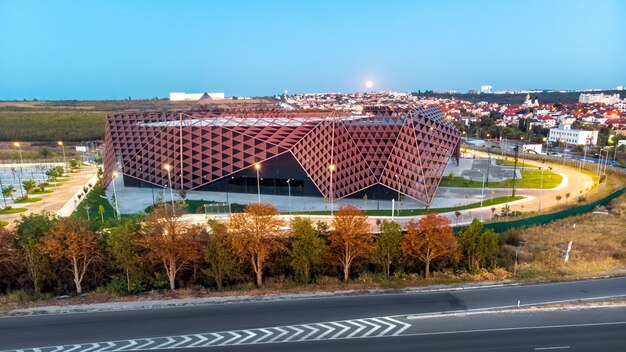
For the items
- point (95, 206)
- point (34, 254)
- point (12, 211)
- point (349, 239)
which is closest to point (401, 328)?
point (349, 239)

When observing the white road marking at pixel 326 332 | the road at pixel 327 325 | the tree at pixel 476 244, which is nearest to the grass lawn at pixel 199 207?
the road at pixel 327 325

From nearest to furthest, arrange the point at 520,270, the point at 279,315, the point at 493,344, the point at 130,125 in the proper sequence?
the point at 493,344 → the point at 279,315 → the point at 520,270 → the point at 130,125

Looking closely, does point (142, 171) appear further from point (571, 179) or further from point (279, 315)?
point (571, 179)

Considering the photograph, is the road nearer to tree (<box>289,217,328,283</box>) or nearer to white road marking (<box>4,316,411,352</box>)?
white road marking (<box>4,316,411,352</box>)

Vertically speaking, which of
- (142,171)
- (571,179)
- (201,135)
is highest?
(201,135)

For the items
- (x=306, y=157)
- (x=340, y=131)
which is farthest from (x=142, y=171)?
(x=340, y=131)

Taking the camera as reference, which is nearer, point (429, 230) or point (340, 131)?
point (429, 230)
